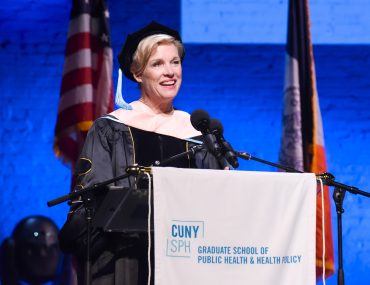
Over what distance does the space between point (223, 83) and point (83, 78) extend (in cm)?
122

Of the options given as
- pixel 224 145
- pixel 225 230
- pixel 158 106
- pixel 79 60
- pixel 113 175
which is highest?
pixel 79 60

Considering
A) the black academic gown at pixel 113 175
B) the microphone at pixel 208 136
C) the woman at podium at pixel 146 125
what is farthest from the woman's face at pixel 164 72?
the microphone at pixel 208 136

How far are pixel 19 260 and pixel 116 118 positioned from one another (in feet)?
6.84

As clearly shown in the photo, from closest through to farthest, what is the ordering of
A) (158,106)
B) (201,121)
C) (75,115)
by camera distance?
(201,121) < (158,106) < (75,115)

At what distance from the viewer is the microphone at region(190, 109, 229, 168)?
2643mm

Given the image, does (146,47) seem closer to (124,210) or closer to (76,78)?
(124,210)

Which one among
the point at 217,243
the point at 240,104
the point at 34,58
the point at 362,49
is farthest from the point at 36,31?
the point at 217,243

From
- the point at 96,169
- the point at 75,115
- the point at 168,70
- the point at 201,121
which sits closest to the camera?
the point at 201,121

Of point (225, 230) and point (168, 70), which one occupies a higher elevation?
point (168, 70)

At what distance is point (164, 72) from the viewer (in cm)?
333

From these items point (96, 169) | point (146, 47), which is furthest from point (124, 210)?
point (146, 47)

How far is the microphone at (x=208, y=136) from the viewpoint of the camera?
8.67 feet

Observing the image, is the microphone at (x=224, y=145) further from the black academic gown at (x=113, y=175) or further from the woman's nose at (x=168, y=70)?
the woman's nose at (x=168, y=70)

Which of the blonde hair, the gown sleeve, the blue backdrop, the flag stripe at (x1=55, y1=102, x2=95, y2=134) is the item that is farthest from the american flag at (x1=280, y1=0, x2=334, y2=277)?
the gown sleeve
